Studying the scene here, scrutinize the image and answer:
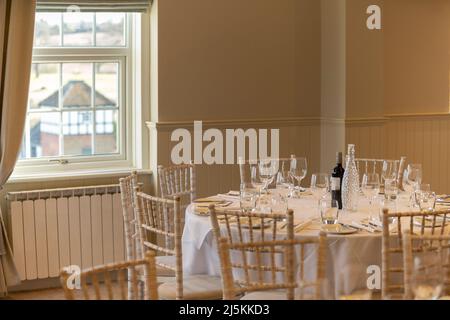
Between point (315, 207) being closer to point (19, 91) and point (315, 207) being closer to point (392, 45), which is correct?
point (19, 91)

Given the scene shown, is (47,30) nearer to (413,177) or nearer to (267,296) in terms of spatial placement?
(413,177)

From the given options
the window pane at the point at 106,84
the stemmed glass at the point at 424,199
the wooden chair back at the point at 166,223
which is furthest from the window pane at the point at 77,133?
the stemmed glass at the point at 424,199

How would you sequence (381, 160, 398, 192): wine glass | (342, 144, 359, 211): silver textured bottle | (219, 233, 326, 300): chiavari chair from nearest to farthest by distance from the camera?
(219, 233, 326, 300): chiavari chair < (342, 144, 359, 211): silver textured bottle < (381, 160, 398, 192): wine glass

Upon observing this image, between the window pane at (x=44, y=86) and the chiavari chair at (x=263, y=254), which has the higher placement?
the window pane at (x=44, y=86)

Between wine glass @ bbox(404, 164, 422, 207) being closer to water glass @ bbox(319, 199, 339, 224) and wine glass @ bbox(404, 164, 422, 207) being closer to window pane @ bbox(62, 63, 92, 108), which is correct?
water glass @ bbox(319, 199, 339, 224)

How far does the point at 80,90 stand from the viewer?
19.8ft

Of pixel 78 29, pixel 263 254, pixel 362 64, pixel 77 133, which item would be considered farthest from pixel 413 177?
pixel 78 29

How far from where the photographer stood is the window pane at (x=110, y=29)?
603 centimetres

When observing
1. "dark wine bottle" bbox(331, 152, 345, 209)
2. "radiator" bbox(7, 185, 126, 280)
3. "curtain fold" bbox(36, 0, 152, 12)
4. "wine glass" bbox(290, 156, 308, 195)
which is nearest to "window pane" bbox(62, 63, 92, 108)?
"curtain fold" bbox(36, 0, 152, 12)

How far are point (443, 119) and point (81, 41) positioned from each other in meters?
3.03

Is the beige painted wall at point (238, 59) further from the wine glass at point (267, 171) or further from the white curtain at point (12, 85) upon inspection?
the wine glass at point (267, 171)

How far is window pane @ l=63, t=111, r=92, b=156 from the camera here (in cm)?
604

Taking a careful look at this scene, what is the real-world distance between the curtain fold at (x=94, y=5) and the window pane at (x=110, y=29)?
0.21m

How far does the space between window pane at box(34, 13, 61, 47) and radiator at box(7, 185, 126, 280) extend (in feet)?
3.45
